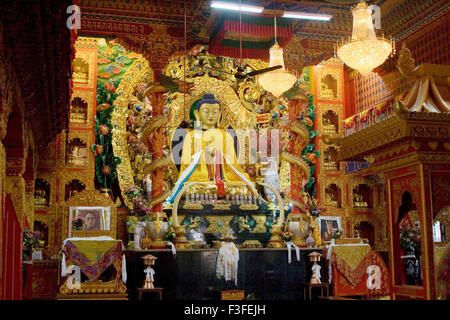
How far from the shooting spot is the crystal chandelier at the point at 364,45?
25.2 ft

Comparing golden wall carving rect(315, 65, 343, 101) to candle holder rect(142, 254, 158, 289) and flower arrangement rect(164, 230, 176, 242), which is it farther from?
candle holder rect(142, 254, 158, 289)

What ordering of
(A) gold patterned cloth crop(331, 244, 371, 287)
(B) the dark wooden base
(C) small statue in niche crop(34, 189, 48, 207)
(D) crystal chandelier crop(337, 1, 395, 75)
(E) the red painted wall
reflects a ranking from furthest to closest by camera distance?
1. (C) small statue in niche crop(34, 189, 48, 207)
2. (A) gold patterned cloth crop(331, 244, 371, 287)
3. (B) the dark wooden base
4. (D) crystal chandelier crop(337, 1, 395, 75)
5. (E) the red painted wall

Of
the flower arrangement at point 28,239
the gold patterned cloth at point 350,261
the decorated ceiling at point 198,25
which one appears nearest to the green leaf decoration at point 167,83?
the decorated ceiling at point 198,25

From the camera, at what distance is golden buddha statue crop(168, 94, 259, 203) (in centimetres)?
1116

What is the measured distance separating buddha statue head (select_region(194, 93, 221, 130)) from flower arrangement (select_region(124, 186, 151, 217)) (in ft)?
6.68

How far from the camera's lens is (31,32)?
445cm

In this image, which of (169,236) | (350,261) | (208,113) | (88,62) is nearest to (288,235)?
(350,261)

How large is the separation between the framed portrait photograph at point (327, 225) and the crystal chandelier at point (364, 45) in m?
4.74

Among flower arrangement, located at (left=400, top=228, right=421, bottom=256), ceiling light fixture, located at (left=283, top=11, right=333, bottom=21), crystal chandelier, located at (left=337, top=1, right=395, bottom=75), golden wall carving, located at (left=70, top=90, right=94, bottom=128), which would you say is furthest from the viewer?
golden wall carving, located at (left=70, top=90, right=94, bottom=128)

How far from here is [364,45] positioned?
7750 millimetres

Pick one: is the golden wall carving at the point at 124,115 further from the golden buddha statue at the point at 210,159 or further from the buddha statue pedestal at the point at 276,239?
the buddha statue pedestal at the point at 276,239

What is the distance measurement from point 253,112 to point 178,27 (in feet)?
8.09

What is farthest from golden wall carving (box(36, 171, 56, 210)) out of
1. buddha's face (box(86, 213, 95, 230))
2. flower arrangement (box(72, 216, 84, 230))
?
flower arrangement (box(72, 216, 84, 230))

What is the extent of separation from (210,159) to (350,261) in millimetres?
3714
